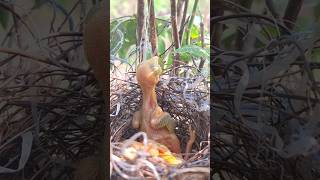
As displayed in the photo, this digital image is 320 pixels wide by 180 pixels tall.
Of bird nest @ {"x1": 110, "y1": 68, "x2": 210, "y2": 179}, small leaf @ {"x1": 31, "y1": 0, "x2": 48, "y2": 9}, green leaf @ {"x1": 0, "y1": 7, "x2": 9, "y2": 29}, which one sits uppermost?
small leaf @ {"x1": 31, "y1": 0, "x2": 48, "y2": 9}

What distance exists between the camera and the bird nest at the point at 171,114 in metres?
0.64

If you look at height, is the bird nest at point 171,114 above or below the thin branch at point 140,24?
below

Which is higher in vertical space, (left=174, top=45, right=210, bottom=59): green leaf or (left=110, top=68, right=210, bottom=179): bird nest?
(left=174, top=45, right=210, bottom=59): green leaf

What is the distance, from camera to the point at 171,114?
68 centimetres

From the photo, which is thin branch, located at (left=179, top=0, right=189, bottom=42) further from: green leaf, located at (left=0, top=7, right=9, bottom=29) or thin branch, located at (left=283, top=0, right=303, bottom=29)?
green leaf, located at (left=0, top=7, right=9, bottom=29)

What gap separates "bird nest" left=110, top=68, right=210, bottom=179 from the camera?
2.10 ft

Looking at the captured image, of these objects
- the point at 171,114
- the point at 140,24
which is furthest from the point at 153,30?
the point at 171,114

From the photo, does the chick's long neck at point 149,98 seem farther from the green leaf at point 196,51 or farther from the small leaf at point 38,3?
the small leaf at point 38,3

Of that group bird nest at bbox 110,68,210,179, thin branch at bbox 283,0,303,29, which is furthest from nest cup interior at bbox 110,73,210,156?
thin branch at bbox 283,0,303,29

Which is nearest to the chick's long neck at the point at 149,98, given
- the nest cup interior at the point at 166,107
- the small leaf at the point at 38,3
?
the nest cup interior at the point at 166,107

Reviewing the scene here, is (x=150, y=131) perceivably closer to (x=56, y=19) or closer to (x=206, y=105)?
(x=206, y=105)

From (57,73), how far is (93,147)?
0.41 ft

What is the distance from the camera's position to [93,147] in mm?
699

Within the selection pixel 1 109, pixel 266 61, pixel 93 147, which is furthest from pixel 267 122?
pixel 1 109
